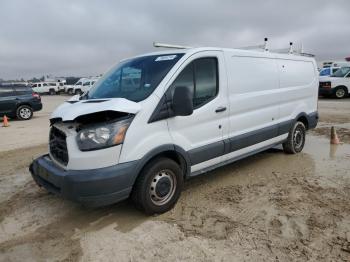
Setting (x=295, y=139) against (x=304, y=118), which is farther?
(x=304, y=118)

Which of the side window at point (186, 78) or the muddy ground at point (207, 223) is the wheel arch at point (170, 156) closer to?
the muddy ground at point (207, 223)

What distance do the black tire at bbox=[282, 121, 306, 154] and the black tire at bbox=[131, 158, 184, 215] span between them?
3171 mm

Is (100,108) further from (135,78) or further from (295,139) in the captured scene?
(295,139)

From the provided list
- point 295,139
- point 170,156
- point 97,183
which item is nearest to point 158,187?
point 170,156

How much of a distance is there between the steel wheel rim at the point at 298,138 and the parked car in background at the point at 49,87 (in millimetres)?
45615

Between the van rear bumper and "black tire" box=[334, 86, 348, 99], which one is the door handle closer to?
the van rear bumper

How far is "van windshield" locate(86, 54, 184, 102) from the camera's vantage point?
404 centimetres

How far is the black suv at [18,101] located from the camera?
14.9 metres

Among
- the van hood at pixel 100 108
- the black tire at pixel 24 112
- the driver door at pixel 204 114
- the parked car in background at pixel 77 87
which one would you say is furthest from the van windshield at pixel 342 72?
the parked car in background at pixel 77 87

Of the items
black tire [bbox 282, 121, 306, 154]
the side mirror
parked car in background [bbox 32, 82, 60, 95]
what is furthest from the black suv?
parked car in background [bbox 32, 82, 60, 95]

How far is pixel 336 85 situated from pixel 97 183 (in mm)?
19310

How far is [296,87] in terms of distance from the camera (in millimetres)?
6359

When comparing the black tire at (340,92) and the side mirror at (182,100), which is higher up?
the side mirror at (182,100)

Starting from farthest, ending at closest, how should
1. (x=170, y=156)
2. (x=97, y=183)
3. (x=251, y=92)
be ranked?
(x=251, y=92) < (x=170, y=156) < (x=97, y=183)
